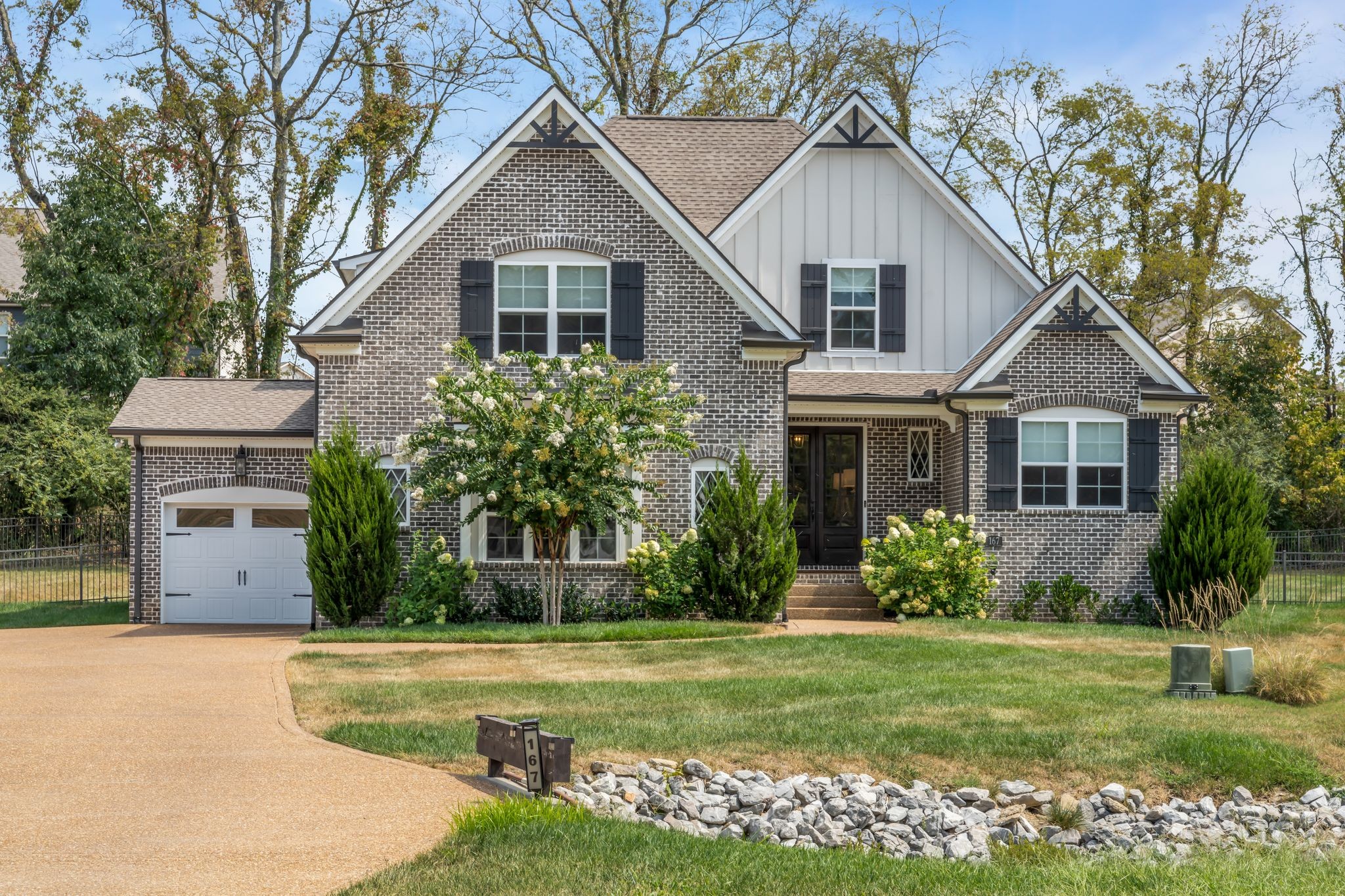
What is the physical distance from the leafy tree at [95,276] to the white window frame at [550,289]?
17.2 metres

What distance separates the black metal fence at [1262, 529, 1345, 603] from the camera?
23.4m

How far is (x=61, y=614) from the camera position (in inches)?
881

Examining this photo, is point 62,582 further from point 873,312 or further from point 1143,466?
point 1143,466

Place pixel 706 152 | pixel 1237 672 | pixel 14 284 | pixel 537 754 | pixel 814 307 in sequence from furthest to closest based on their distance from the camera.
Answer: pixel 14 284, pixel 706 152, pixel 814 307, pixel 1237 672, pixel 537 754

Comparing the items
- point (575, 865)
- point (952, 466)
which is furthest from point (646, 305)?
point (575, 865)

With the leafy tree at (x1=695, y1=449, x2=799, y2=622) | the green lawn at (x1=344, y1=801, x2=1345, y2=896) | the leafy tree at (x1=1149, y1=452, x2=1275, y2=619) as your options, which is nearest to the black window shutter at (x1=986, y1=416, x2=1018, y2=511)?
the leafy tree at (x1=1149, y1=452, x2=1275, y2=619)

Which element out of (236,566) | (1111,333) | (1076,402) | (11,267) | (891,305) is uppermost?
(11,267)

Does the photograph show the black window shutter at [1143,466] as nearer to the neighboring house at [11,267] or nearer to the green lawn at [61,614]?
the green lawn at [61,614]

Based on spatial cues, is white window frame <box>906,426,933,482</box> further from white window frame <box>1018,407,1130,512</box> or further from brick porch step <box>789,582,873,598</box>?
brick porch step <box>789,582,873,598</box>

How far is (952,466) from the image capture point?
Answer: 69.7ft

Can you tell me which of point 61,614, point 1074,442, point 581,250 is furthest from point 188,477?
point 1074,442

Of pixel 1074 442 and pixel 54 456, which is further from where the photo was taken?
pixel 54 456

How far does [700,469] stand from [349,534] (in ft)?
17.4

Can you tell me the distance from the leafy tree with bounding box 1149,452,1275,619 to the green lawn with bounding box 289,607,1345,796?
328 centimetres
